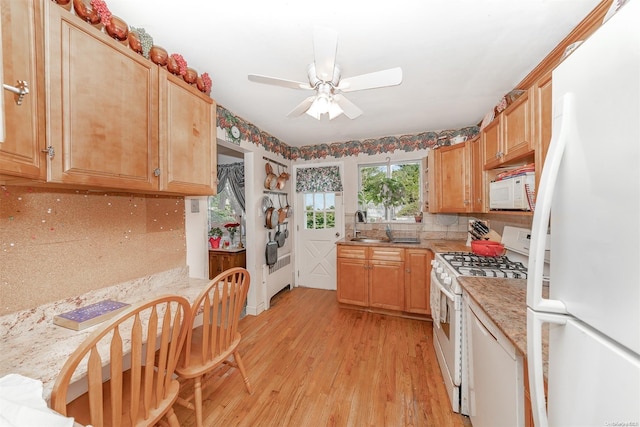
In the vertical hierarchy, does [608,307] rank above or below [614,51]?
below

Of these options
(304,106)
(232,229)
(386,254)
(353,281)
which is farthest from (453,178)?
(232,229)

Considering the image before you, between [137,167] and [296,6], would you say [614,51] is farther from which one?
[137,167]

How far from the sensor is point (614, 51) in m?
0.43

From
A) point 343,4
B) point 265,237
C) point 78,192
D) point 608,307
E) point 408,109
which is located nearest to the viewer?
point 608,307

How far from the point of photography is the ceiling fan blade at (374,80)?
1372mm

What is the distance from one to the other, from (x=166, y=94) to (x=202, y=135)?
0.32 m

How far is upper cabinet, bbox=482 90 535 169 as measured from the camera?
150cm

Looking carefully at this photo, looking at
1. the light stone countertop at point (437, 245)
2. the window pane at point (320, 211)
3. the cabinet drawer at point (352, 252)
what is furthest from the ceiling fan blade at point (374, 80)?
the window pane at point (320, 211)

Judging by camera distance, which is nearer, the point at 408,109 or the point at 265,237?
the point at 408,109

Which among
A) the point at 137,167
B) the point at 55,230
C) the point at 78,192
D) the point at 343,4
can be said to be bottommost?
the point at 55,230

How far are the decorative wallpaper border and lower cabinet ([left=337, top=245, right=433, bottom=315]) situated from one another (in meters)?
1.44

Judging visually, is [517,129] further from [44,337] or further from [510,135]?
[44,337]

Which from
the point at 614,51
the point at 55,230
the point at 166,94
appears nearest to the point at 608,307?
the point at 614,51

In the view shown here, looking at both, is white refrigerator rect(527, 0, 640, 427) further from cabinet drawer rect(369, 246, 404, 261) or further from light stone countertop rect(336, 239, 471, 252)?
cabinet drawer rect(369, 246, 404, 261)
